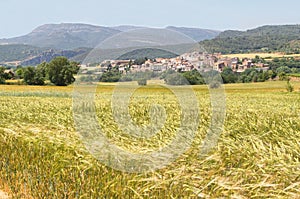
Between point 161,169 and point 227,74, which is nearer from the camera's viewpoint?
point 161,169

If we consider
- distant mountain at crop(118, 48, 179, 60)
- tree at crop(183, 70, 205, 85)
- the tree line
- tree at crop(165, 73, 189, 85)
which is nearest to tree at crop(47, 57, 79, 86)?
the tree line

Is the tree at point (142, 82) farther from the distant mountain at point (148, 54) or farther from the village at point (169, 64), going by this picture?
the distant mountain at point (148, 54)

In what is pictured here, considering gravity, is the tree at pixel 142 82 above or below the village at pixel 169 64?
below

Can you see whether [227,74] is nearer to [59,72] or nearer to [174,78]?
[174,78]

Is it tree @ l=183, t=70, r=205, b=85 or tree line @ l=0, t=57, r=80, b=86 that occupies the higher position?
tree @ l=183, t=70, r=205, b=85

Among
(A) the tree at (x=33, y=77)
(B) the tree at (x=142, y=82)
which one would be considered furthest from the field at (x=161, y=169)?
(A) the tree at (x=33, y=77)

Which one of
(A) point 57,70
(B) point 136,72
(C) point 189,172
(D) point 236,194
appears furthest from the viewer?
(A) point 57,70

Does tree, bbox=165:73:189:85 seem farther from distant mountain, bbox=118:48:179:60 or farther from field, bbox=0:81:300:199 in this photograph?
field, bbox=0:81:300:199

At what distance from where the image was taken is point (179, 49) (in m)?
8.85

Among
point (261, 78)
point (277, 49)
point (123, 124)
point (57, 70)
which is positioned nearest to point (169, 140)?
point (123, 124)

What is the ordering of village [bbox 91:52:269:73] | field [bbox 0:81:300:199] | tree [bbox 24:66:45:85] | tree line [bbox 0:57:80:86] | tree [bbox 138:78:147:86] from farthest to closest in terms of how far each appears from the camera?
1. tree [bbox 24:66:45:85]
2. tree line [bbox 0:57:80:86]
3. tree [bbox 138:78:147:86]
4. village [bbox 91:52:269:73]
5. field [bbox 0:81:300:199]

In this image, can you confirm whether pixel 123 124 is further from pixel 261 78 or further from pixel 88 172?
pixel 261 78

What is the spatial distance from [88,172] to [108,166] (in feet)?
1.00

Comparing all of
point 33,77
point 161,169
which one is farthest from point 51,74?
point 161,169
